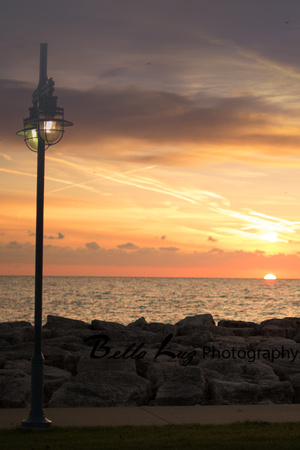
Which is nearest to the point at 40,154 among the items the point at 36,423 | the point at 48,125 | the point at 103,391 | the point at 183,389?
the point at 48,125

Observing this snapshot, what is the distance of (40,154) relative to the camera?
40.6ft

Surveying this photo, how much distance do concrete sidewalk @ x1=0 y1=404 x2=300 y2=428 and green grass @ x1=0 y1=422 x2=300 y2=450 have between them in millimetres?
614

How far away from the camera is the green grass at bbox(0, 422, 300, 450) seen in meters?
10.4

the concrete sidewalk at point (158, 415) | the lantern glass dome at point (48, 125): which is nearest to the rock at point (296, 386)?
the concrete sidewalk at point (158, 415)

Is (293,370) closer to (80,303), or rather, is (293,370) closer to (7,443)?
(7,443)

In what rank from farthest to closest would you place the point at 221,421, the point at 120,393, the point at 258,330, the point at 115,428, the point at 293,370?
1. the point at 258,330
2. the point at 293,370
3. the point at 120,393
4. the point at 221,421
5. the point at 115,428

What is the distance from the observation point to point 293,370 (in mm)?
16688

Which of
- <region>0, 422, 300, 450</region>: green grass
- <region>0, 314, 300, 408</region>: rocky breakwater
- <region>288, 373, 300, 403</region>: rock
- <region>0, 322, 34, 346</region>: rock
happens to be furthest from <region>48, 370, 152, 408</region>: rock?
<region>0, 322, 34, 346</region>: rock

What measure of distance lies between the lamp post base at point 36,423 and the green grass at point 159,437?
0.19 meters

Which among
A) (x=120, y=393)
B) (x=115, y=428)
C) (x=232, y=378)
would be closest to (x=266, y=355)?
(x=232, y=378)

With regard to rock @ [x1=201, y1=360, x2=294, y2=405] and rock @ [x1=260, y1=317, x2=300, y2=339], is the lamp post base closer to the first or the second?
rock @ [x1=201, y1=360, x2=294, y2=405]

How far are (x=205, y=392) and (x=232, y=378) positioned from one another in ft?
3.25

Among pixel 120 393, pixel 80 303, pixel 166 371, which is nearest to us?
pixel 120 393

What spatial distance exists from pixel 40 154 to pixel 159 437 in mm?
5173
